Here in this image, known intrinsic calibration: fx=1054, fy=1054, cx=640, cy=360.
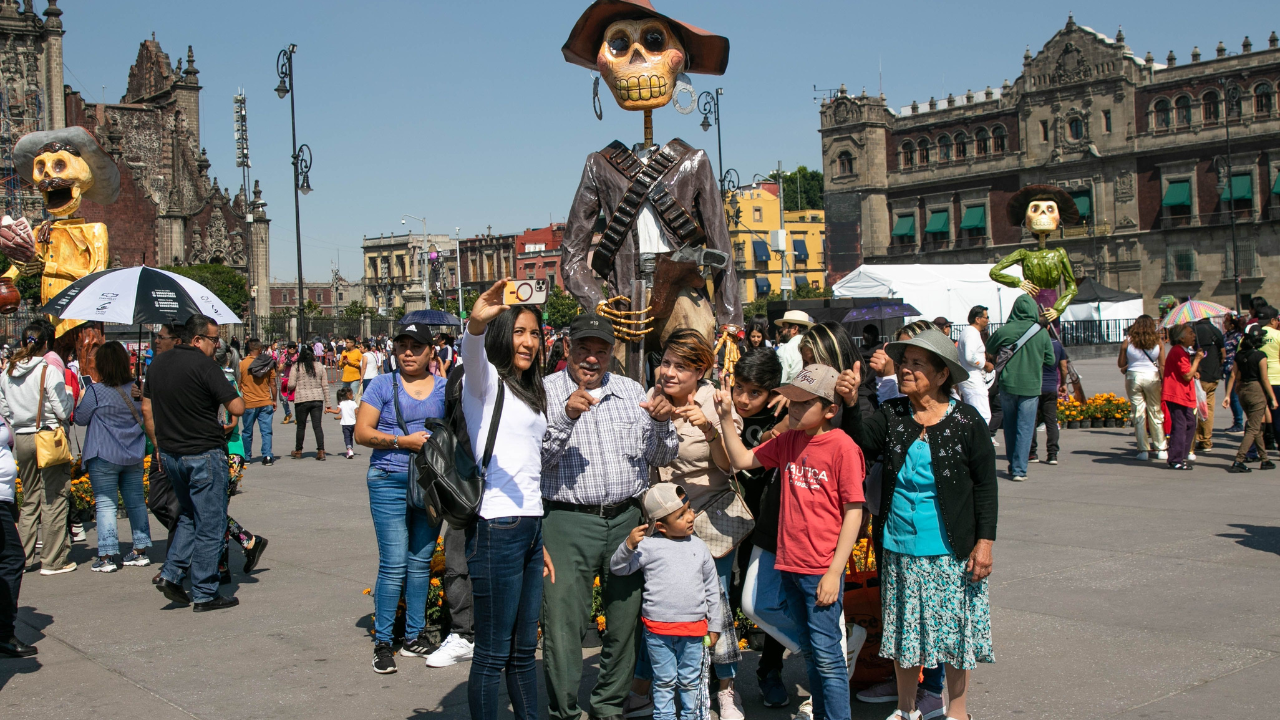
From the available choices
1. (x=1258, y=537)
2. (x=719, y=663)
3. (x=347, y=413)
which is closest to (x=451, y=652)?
(x=719, y=663)

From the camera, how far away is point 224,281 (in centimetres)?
5441

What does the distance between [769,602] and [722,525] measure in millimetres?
470

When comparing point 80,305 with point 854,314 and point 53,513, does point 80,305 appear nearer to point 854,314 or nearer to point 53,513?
point 53,513

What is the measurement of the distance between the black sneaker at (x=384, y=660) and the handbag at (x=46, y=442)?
391 centimetres

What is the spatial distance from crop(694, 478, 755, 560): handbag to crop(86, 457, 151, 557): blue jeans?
17.7 feet

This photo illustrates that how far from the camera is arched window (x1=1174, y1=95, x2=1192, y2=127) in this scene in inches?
2188

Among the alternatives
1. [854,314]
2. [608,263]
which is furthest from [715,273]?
[854,314]

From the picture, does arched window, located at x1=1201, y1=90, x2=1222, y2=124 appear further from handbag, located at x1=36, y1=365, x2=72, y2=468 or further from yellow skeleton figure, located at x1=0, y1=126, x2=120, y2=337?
handbag, located at x1=36, y1=365, x2=72, y2=468

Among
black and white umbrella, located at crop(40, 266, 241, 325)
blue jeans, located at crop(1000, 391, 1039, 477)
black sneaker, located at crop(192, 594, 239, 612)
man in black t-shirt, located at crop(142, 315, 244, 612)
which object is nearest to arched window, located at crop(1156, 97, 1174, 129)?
blue jeans, located at crop(1000, 391, 1039, 477)

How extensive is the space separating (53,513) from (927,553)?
275 inches

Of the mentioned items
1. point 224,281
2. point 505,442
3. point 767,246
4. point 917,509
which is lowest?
point 917,509

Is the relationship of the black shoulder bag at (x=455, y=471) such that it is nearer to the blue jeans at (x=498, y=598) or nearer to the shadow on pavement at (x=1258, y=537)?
the blue jeans at (x=498, y=598)

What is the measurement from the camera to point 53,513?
8227mm

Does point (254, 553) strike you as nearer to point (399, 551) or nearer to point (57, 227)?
point (399, 551)
